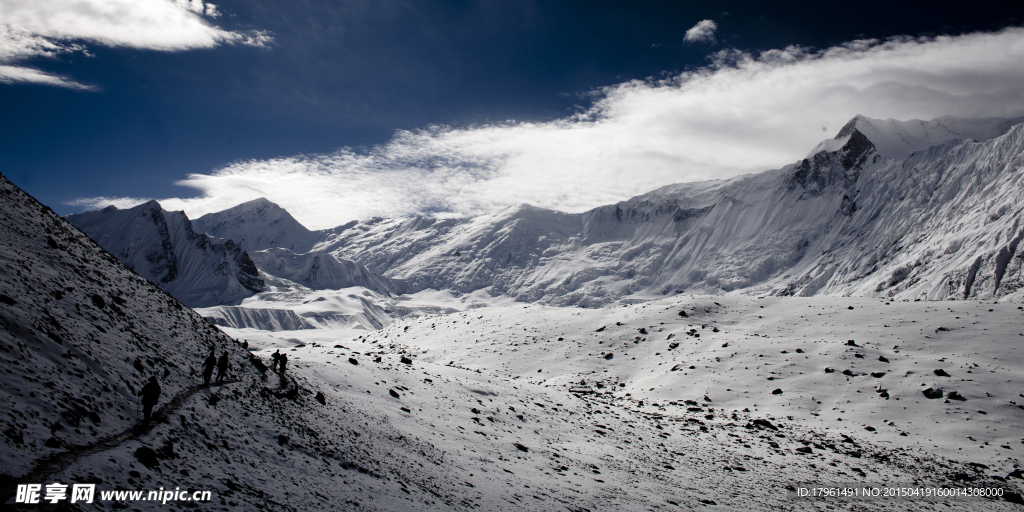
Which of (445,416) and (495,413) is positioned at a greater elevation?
(445,416)

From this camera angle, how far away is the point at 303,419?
20266mm

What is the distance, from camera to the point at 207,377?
19500 mm

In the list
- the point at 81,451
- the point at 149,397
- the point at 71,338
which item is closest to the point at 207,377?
the point at 71,338

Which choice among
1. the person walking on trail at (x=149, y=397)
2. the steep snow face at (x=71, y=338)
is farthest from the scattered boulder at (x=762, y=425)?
the person walking on trail at (x=149, y=397)

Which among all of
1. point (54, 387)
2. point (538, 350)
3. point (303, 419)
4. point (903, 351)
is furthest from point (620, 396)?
point (54, 387)

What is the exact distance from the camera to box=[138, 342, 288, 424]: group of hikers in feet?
48.5

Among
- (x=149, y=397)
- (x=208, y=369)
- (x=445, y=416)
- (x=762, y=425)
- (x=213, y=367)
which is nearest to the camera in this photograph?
(x=149, y=397)

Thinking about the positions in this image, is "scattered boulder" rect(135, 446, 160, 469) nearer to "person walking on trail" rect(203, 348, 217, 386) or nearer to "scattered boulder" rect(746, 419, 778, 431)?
"person walking on trail" rect(203, 348, 217, 386)

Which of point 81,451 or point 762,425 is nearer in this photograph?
point 81,451

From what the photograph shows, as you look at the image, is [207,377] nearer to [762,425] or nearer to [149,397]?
[149,397]

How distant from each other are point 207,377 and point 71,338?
15.1ft

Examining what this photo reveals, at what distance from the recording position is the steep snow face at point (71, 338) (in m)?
12.7

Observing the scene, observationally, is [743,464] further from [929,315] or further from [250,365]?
[929,315]

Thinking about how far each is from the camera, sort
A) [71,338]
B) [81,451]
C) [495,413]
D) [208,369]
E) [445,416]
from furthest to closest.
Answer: [495,413]
[445,416]
[208,369]
[71,338]
[81,451]
